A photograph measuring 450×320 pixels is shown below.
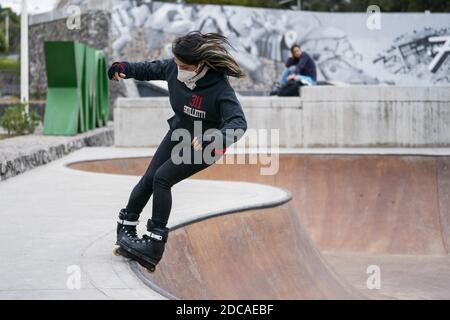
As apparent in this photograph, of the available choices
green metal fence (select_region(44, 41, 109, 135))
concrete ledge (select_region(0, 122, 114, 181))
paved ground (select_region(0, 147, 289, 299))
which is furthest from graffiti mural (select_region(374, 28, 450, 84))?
paved ground (select_region(0, 147, 289, 299))

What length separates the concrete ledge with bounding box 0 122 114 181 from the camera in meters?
11.6

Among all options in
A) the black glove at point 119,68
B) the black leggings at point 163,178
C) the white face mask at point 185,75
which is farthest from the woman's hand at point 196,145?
the black glove at point 119,68

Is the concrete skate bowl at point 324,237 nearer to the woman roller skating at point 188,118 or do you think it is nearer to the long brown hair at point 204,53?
the woman roller skating at point 188,118

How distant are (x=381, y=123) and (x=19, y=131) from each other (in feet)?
24.6

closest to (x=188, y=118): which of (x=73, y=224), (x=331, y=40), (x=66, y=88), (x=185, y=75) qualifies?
(x=185, y=75)

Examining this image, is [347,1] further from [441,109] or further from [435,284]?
[435,284]

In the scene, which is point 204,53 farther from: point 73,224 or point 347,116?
point 347,116

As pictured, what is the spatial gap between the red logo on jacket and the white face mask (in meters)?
0.12

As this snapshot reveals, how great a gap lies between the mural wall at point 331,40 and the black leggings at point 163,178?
32.6 meters

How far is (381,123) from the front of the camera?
662 inches

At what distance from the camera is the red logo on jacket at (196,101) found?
5.66 metres

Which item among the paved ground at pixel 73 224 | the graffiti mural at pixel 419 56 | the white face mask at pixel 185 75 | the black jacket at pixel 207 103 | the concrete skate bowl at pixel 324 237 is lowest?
the concrete skate bowl at pixel 324 237
